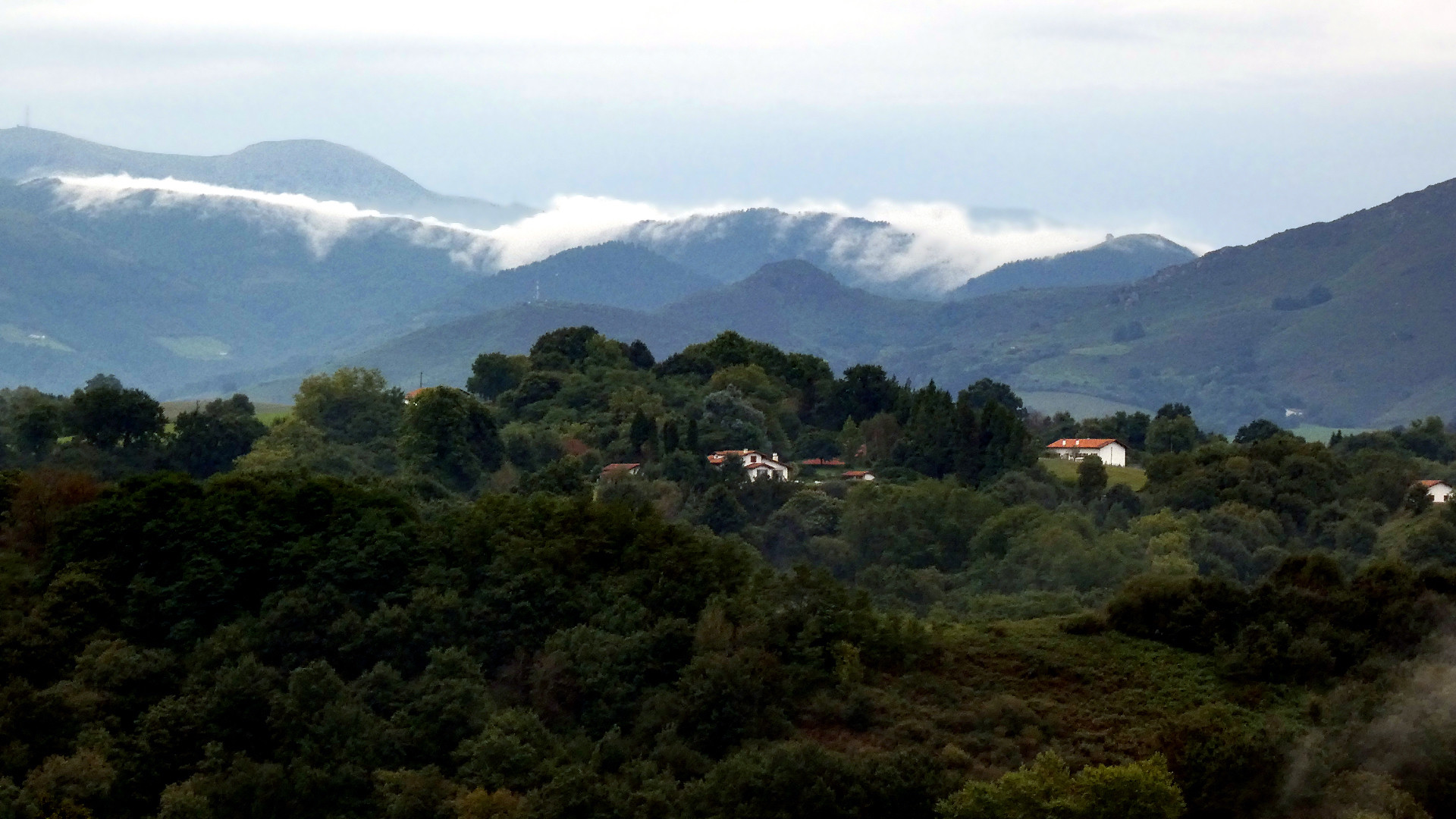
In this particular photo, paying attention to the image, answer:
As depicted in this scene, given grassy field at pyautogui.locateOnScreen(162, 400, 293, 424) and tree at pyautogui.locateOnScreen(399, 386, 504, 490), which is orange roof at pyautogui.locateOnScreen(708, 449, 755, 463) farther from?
grassy field at pyautogui.locateOnScreen(162, 400, 293, 424)

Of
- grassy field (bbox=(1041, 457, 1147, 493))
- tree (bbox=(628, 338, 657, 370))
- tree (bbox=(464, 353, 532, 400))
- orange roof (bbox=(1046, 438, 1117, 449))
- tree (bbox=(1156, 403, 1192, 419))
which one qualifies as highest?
tree (bbox=(628, 338, 657, 370))

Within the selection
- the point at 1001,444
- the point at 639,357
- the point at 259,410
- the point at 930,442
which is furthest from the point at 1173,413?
the point at 259,410

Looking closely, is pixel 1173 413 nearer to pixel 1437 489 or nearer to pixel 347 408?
pixel 1437 489

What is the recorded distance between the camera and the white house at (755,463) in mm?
69188

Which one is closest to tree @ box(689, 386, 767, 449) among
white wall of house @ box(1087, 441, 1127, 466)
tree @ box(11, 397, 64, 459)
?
white wall of house @ box(1087, 441, 1127, 466)

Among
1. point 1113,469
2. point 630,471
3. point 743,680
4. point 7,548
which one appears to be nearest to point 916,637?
point 743,680

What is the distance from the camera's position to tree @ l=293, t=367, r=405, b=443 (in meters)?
76.5

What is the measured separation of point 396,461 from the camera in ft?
232

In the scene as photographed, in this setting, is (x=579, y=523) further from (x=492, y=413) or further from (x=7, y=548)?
(x=492, y=413)

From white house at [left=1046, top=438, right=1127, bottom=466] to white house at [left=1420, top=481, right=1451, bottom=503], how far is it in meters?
11.9

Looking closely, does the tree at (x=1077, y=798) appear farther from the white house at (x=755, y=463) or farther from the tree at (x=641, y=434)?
the tree at (x=641, y=434)

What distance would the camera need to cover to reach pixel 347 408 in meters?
78.9

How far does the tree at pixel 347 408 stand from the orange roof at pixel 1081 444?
82.1 feet

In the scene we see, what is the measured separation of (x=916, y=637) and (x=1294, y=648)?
607cm
